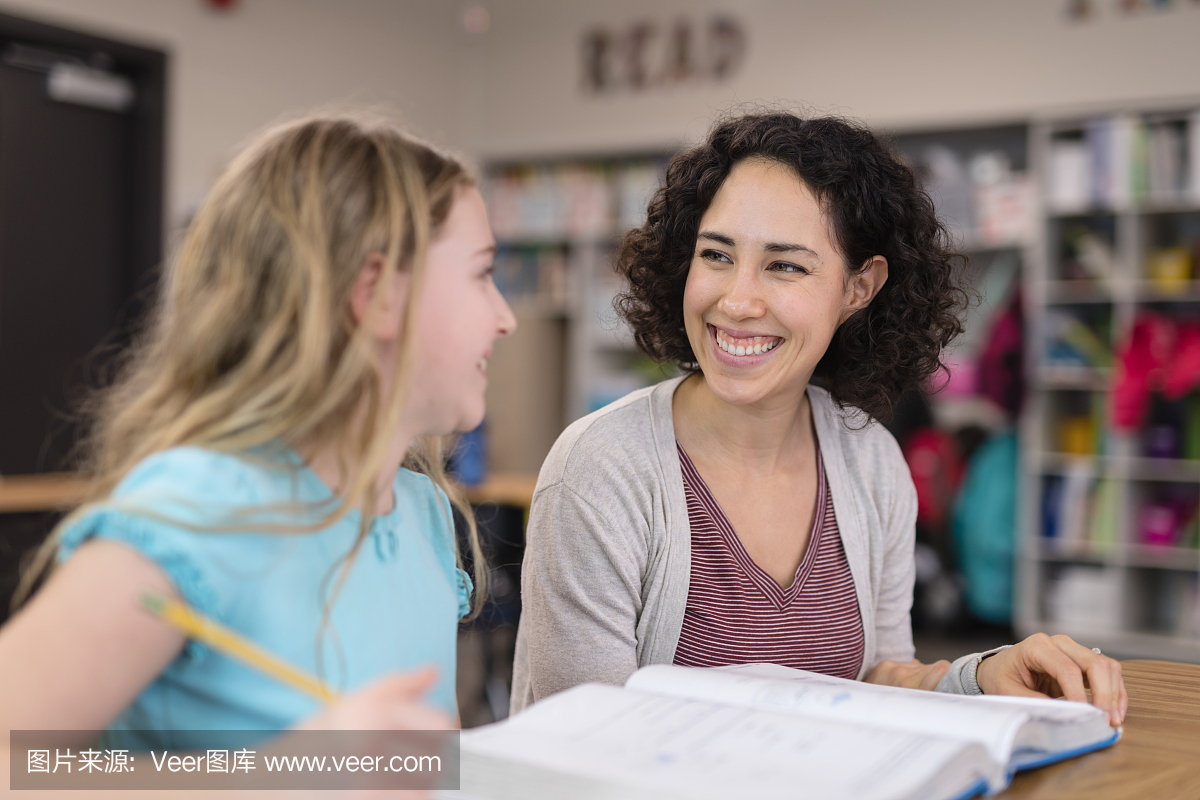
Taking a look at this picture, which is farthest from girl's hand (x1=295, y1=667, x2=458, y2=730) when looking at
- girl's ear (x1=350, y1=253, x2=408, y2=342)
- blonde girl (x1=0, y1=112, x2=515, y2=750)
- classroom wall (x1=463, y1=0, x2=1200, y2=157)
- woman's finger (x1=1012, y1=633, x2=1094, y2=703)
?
classroom wall (x1=463, y1=0, x2=1200, y2=157)

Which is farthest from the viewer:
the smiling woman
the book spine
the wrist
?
the book spine

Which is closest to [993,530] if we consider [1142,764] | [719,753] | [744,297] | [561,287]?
[561,287]

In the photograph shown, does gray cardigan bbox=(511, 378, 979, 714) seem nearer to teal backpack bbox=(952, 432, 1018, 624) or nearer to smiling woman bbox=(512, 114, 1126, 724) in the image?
smiling woman bbox=(512, 114, 1126, 724)

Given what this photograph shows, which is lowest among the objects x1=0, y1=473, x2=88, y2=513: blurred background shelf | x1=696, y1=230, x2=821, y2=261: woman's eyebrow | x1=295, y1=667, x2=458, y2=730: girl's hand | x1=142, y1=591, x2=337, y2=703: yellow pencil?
x1=0, y1=473, x2=88, y2=513: blurred background shelf

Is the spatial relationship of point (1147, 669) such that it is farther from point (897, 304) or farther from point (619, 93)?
point (619, 93)

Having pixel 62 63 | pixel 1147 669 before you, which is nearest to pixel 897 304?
pixel 1147 669

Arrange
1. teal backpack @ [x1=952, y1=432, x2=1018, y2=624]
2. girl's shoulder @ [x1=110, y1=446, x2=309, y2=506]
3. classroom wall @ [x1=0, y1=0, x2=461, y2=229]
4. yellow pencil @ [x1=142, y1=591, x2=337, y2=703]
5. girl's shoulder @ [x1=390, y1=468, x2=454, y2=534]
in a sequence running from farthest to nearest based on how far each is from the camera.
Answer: classroom wall @ [x1=0, y1=0, x2=461, y2=229], teal backpack @ [x1=952, y1=432, x2=1018, y2=624], girl's shoulder @ [x1=390, y1=468, x2=454, y2=534], girl's shoulder @ [x1=110, y1=446, x2=309, y2=506], yellow pencil @ [x1=142, y1=591, x2=337, y2=703]

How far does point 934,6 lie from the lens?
16.1 ft

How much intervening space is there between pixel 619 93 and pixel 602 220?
0.71 metres

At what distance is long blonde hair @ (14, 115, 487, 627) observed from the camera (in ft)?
2.78

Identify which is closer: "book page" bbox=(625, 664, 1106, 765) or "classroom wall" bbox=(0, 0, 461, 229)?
"book page" bbox=(625, 664, 1106, 765)

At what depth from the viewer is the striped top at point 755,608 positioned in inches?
55.9

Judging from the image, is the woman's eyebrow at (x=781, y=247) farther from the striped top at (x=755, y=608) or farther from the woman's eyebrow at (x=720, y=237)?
the striped top at (x=755, y=608)

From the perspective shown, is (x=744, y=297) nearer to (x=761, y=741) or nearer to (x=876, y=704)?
(x=876, y=704)
